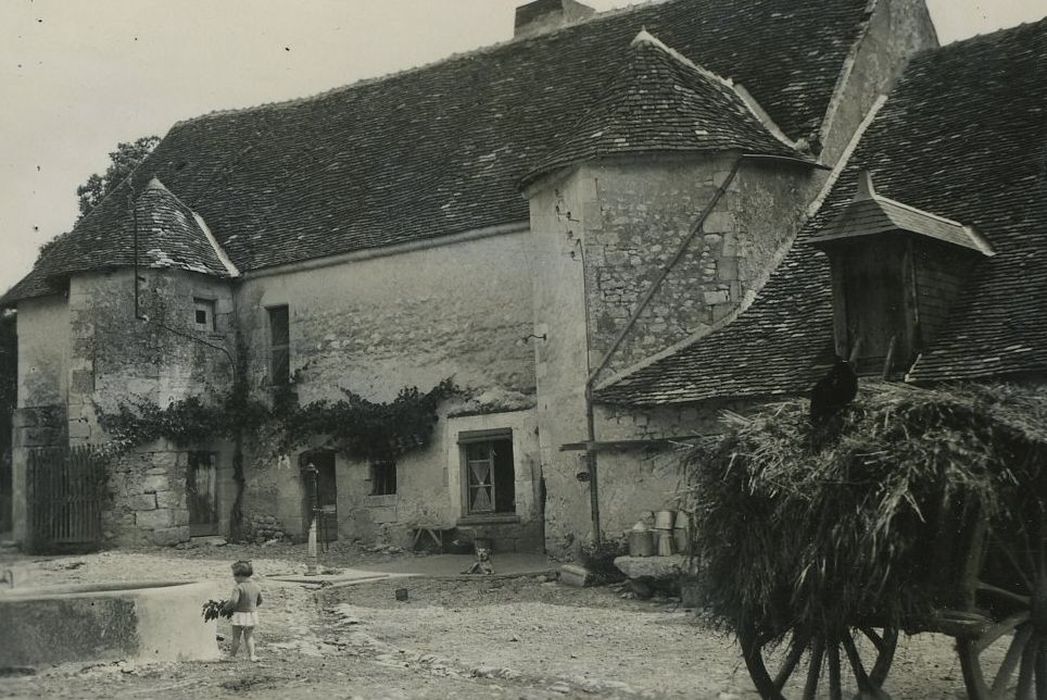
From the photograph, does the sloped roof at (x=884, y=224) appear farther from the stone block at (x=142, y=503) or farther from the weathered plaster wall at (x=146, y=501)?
the stone block at (x=142, y=503)

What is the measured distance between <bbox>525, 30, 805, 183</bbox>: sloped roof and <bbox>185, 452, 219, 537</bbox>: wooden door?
8591mm

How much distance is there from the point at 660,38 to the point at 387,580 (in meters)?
9.88

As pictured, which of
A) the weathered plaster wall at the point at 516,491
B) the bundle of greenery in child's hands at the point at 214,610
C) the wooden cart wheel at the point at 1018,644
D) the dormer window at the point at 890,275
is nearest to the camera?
the wooden cart wheel at the point at 1018,644

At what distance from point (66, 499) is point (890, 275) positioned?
1369 centimetres

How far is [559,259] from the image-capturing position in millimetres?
15727

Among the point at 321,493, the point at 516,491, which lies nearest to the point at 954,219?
the point at 516,491

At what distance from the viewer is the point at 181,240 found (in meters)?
20.7

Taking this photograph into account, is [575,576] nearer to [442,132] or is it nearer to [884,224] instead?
[884,224]

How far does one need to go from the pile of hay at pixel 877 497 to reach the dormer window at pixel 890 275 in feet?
19.7

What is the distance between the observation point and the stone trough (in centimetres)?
870

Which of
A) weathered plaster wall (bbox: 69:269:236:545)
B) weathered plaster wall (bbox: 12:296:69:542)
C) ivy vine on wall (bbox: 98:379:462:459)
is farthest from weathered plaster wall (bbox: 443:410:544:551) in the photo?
weathered plaster wall (bbox: 12:296:69:542)

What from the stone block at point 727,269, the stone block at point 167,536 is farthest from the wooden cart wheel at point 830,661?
the stone block at point 167,536

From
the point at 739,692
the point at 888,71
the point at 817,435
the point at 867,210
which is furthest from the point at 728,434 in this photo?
the point at 888,71

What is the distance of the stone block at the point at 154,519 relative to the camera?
1947 centimetres
